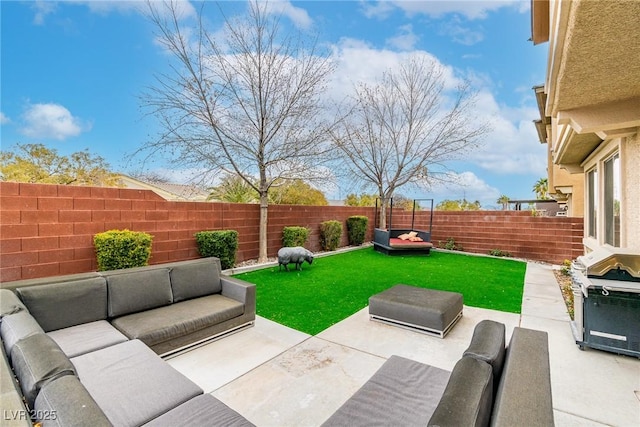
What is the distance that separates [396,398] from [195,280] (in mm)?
2875

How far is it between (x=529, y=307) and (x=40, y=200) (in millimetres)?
7567

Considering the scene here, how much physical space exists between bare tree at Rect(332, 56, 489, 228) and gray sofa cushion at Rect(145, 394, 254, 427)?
32.8 feet

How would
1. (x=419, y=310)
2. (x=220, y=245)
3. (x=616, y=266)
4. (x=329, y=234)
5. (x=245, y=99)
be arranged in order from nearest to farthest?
(x=616, y=266) → (x=419, y=310) → (x=220, y=245) → (x=245, y=99) → (x=329, y=234)

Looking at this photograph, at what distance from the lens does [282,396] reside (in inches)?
91.7

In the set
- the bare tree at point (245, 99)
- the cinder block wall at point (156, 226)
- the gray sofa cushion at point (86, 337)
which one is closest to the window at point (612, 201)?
the cinder block wall at point (156, 226)

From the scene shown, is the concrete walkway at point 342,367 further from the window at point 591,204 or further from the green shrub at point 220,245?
the window at point 591,204

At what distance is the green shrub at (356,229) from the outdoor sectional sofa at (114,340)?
7.43 metres

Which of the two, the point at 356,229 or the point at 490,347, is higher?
the point at 356,229

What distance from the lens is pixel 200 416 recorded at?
5.19 ft

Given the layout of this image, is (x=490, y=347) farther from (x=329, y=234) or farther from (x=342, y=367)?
(x=329, y=234)

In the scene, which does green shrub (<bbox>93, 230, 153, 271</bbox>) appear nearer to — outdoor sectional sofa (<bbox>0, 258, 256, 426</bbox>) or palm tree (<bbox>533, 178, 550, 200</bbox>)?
outdoor sectional sofa (<bbox>0, 258, 256, 426</bbox>)

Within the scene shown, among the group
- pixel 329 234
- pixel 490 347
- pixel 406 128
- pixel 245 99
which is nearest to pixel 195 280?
pixel 490 347

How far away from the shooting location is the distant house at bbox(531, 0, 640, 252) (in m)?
1.85

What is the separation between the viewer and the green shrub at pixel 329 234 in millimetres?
9633
